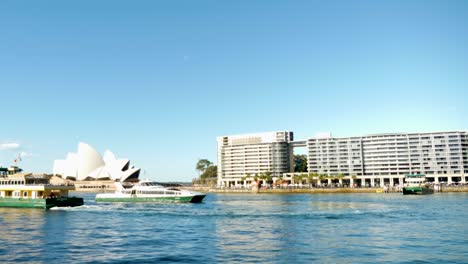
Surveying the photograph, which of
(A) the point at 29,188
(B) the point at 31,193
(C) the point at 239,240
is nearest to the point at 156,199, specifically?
(B) the point at 31,193

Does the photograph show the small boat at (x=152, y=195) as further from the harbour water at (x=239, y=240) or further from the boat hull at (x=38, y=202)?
the harbour water at (x=239, y=240)

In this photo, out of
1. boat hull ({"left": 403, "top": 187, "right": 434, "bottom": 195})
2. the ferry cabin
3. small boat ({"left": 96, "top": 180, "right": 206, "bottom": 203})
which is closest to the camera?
the ferry cabin

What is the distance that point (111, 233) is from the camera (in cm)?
3797

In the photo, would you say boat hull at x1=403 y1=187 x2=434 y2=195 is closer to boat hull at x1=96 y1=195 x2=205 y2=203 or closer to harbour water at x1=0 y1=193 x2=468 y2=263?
boat hull at x1=96 y1=195 x2=205 y2=203

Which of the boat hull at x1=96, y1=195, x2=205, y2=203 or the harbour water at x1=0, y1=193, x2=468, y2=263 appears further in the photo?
the boat hull at x1=96, y1=195, x2=205, y2=203

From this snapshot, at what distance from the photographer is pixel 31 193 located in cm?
6719

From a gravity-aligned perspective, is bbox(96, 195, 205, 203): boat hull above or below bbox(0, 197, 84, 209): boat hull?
below

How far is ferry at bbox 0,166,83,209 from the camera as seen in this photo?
64.9 m

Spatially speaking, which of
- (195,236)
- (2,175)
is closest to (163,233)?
(195,236)

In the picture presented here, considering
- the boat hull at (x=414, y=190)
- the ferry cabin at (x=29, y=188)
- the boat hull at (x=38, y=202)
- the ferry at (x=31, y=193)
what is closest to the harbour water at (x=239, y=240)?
the boat hull at (x=38, y=202)

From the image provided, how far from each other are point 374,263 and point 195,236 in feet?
54.5

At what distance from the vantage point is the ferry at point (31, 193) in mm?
64938

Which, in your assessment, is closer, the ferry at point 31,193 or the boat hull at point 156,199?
the ferry at point 31,193

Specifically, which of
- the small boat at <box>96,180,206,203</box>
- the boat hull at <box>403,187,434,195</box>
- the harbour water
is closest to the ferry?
the harbour water
